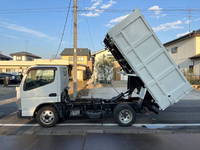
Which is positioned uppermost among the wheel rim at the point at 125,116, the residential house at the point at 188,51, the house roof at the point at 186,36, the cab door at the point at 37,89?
the house roof at the point at 186,36

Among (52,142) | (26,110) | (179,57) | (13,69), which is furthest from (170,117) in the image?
(13,69)

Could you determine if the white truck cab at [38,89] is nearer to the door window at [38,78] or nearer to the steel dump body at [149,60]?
the door window at [38,78]

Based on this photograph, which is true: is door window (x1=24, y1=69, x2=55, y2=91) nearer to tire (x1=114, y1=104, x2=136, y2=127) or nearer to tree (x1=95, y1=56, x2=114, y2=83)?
tire (x1=114, y1=104, x2=136, y2=127)

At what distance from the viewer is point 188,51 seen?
28422 mm

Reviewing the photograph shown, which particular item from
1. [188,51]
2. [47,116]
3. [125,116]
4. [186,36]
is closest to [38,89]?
[47,116]

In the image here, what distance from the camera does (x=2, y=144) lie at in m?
5.48

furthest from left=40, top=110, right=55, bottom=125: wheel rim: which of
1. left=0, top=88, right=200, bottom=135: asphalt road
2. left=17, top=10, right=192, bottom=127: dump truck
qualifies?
left=0, top=88, right=200, bottom=135: asphalt road

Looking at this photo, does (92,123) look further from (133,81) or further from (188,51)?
A: (188,51)

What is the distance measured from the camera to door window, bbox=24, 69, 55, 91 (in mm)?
6863

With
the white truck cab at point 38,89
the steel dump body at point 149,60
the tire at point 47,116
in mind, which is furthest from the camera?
the tire at point 47,116

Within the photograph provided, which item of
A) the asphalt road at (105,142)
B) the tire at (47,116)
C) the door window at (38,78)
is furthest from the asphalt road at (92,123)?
the door window at (38,78)

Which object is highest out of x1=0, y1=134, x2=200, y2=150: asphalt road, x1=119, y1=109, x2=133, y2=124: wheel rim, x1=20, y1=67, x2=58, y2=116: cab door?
x1=20, y1=67, x2=58, y2=116: cab door

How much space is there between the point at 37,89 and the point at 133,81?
11.5 ft

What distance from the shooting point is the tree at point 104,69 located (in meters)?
29.9
